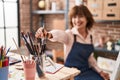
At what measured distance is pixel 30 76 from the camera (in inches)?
44.3

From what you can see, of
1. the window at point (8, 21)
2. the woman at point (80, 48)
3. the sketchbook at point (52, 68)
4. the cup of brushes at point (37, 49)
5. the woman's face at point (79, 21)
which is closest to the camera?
the cup of brushes at point (37, 49)

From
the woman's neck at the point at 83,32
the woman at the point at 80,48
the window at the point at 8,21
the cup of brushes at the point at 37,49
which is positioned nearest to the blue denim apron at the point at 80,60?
the woman at the point at 80,48

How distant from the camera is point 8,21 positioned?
3.80 m

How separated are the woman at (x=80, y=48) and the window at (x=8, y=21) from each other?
73.5 inches

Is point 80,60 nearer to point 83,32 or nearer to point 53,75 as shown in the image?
point 83,32

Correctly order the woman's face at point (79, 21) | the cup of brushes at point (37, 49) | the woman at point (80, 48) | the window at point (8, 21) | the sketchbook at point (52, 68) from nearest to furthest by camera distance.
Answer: the cup of brushes at point (37, 49), the sketchbook at point (52, 68), the woman at point (80, 48), the woman's face at point (79, 21), the window at point (8, 21)

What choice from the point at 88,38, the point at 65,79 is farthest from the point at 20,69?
the point at 88,38

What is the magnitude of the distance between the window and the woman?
187 centimetres

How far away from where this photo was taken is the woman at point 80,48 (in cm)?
201

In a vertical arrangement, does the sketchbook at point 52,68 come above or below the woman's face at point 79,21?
below

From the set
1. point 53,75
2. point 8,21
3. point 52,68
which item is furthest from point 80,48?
point 8,21

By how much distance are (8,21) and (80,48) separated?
2221mm

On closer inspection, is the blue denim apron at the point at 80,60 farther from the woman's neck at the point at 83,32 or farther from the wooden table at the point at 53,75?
the wooden table at the point at 53,75

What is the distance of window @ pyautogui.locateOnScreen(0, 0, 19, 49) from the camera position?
367 cm
